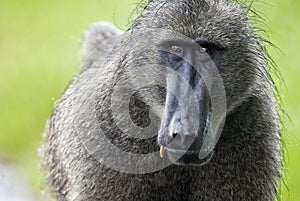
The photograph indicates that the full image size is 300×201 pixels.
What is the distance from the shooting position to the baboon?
3795 millimetres

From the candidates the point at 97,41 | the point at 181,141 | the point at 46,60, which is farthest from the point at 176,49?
the point at 46,60

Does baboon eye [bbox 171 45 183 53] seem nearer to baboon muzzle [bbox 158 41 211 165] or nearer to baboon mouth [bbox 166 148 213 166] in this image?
baboon muzzle [bbox 158 41 211 165]

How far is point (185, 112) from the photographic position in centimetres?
360

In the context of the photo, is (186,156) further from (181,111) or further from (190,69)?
(190,69)

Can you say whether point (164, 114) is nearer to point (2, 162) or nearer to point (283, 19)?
point (2, 162)

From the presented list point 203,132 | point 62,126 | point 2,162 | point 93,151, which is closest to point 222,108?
point 203,132

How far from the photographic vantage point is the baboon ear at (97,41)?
5.28 metres

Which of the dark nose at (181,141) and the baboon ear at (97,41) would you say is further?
the baboon ear at (97,41)

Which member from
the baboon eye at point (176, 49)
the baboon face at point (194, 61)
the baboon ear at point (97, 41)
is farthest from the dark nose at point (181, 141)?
the baboon ear at point (97, 41)

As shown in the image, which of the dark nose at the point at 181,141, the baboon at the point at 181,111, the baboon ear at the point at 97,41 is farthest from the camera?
the baboon ear at the point at 97,41

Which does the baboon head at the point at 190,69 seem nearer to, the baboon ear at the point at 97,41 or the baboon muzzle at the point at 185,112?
the baboon muzzle at the point at 185,112

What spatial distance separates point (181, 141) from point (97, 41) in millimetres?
2224

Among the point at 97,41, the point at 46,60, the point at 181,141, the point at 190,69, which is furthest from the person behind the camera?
the point at 46,60

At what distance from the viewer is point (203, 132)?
11.9ft
